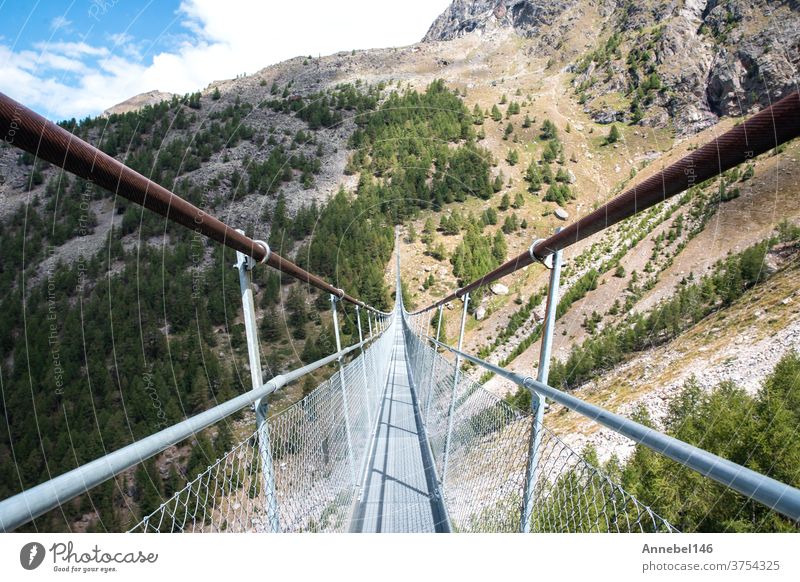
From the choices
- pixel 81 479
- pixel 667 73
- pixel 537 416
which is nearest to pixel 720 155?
pixel 537 416

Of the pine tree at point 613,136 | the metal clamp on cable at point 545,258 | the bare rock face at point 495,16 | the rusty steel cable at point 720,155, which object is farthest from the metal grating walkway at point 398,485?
the bare rock face at point 495,16

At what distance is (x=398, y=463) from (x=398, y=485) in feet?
1.57

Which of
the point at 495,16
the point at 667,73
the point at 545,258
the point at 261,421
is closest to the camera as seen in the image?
the point at 261,421

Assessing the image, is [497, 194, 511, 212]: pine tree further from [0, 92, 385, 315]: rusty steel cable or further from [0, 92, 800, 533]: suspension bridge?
[0, 92, 385, 315]: rusty steel cable

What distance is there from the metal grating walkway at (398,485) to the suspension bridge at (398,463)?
0.01 metres

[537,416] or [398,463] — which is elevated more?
[537,416]

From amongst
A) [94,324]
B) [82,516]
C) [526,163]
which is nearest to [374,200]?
[526,163]

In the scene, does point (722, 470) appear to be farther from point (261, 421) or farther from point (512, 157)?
point (512, 157)

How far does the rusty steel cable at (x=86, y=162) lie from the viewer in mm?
689

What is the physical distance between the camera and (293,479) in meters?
1.72

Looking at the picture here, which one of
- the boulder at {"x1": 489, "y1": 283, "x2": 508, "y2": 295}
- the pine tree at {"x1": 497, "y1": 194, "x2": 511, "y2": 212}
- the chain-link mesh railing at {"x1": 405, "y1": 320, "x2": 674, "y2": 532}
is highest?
the pine tree at {"x1": 497, "y1": 194, "x2": 511, "y2": 212}

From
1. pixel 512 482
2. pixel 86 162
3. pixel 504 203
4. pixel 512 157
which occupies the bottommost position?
pixel 512 482

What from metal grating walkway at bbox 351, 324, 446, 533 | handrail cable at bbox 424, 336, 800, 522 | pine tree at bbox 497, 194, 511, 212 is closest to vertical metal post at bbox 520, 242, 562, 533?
handrail cable at bbox 424, 336, 800, 522

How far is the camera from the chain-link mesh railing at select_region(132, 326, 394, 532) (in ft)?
2.86
